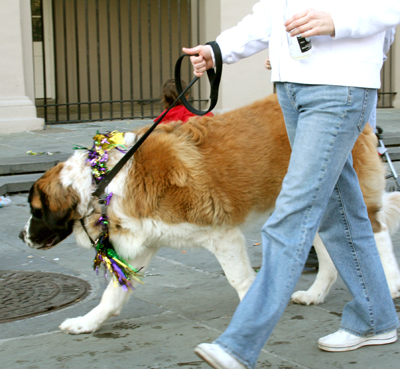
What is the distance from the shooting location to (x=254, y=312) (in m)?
2.49

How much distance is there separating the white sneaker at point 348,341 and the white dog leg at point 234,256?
2.13 ft

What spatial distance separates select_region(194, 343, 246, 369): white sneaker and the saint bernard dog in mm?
976

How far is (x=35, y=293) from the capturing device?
400 centimetres

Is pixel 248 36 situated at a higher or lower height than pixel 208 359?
higher

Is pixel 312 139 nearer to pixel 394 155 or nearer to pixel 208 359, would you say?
pixel 208 359

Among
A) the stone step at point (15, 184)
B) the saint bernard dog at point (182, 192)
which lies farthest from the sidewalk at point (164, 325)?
the stone step at point (15, 184)

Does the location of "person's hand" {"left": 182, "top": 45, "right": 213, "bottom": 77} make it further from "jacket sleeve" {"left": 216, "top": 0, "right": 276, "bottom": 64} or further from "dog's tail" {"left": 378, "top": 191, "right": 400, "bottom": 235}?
"dog's tail" {"left": 378, "top": 191, "right": 400, "bottom": 235}

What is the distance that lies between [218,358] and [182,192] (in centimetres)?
112

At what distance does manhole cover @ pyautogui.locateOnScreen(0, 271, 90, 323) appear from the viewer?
146 inches

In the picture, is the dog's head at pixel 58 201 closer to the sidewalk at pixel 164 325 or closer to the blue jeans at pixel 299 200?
the sidewalk at pixel 164 325

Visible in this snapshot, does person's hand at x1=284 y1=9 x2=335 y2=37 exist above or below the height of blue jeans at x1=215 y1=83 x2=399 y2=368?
above

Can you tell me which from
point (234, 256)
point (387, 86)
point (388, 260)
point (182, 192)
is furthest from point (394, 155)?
point (182, 192)

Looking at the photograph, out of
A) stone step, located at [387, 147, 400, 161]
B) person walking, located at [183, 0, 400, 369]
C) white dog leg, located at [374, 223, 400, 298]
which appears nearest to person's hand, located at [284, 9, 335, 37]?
person walking, located at [183, 0, 400, 369]

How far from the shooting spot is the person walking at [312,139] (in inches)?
97.0
